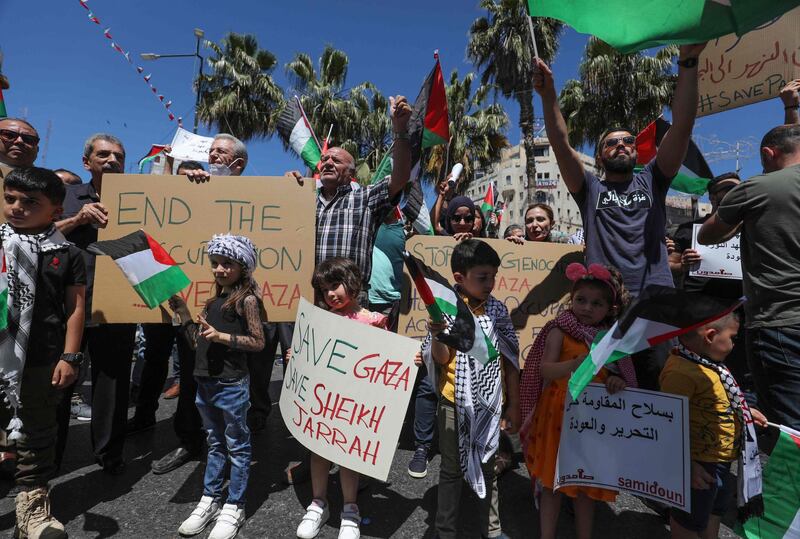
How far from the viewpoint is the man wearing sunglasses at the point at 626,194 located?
2355 millimetres

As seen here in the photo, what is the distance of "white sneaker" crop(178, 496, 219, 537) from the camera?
2.25 meters

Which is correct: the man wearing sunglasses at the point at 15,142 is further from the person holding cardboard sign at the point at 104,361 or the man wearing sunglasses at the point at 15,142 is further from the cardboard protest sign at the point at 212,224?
the cardboard protest sign at the point at 212,224

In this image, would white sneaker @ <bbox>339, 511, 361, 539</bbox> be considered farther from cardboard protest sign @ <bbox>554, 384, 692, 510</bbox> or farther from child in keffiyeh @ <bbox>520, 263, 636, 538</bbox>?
cardboard protest sign @ <bbox>554, 384, 692, 510</bbox>

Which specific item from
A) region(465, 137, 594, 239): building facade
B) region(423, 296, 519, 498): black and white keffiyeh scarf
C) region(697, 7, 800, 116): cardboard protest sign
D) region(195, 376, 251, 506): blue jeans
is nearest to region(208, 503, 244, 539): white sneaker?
region(195, 376, 251, 506): blue jeans

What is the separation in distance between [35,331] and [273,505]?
5.11 feet

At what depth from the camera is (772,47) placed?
11.6 ft

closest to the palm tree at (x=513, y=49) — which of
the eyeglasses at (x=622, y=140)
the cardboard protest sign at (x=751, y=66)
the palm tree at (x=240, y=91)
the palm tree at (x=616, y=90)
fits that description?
the palm tree at (x=616, y=90)

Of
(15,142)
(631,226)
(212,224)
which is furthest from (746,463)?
(15,142)

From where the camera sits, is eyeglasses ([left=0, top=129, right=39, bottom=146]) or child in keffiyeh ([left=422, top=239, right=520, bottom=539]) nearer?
child in keffiyeh ([left=422, top=239, right=520, bottom=539])

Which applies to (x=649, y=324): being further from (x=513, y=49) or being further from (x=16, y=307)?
(x=513, y=49)

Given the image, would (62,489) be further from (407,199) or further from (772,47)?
(772,47)

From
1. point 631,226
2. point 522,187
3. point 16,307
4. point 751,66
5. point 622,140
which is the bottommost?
point 16,307

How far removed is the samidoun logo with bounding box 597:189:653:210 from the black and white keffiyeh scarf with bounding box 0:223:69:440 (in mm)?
2973

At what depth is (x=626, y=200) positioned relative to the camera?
8.16 ft
